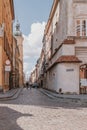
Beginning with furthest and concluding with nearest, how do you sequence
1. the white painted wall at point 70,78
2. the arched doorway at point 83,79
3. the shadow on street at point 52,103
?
the arched doorway at point 83,79 < the white painted wall at point 70,78 < the shadow on street at point 52,103

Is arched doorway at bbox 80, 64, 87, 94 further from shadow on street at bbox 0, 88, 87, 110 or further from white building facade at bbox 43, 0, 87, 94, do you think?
shadow on street at bbox 0, 88, 87, 110

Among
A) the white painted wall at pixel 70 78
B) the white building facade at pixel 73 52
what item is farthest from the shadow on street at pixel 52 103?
the white building facade at pixel 73 52

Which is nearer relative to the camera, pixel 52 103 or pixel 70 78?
pixel 52 103

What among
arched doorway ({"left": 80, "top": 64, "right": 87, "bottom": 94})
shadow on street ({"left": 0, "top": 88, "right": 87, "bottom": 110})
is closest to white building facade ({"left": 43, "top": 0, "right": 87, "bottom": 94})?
arched doorway ({"left": 80, "top": 64, "right": 87, "bottom": 94})

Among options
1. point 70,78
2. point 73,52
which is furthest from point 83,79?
point 73,52

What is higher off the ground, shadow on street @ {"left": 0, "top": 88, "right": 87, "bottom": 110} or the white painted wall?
the white painted wall

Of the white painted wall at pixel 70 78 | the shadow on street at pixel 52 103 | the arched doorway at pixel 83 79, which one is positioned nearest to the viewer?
the shadow on street at pixel 52 103

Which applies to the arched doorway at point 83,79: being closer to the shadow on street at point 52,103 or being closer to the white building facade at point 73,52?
the white building facade at point 73,52

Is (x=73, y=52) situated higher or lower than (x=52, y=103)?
higher

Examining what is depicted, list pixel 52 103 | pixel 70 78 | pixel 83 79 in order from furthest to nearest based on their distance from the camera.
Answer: pixel 83 79 → pixel 70 78 → pixel 52 103

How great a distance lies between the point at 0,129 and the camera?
33.1 ft

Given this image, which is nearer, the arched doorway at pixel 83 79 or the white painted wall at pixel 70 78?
the white painted wall at pixel 70 78

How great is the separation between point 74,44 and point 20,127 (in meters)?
22.7

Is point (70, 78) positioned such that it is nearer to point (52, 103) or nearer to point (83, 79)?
point (83, 79)
